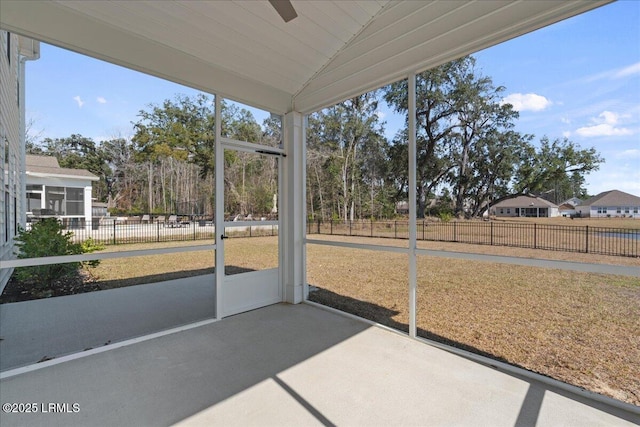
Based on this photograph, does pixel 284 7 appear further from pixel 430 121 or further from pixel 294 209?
pixel 430 121

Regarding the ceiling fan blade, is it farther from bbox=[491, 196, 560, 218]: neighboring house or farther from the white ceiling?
bbox=[491, 196, 560, 218]: neighboring house

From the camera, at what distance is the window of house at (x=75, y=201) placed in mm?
3402

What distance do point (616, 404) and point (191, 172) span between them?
447 cm

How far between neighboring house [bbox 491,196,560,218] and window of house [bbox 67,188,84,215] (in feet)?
15.8

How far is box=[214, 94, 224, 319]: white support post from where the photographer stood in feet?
11.3

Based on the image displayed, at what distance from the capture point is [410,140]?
2945mm

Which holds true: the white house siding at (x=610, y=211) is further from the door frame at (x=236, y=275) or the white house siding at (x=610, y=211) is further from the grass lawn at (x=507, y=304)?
the door frame at (x=236, y=275)

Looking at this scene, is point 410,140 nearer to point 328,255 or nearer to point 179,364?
point 179,364

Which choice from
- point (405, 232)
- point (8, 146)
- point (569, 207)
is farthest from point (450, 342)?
point (8, 146)

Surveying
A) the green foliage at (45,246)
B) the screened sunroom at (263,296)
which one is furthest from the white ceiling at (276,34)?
the green foliage at (45,246)

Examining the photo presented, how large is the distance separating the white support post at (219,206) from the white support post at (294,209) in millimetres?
963

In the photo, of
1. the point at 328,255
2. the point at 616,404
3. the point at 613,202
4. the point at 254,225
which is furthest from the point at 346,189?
the point at 616,404

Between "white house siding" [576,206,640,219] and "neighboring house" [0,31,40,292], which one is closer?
"white house siding" [576,206,640,219]

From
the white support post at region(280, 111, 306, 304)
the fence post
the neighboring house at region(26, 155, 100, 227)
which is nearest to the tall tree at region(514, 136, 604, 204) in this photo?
the fence post
